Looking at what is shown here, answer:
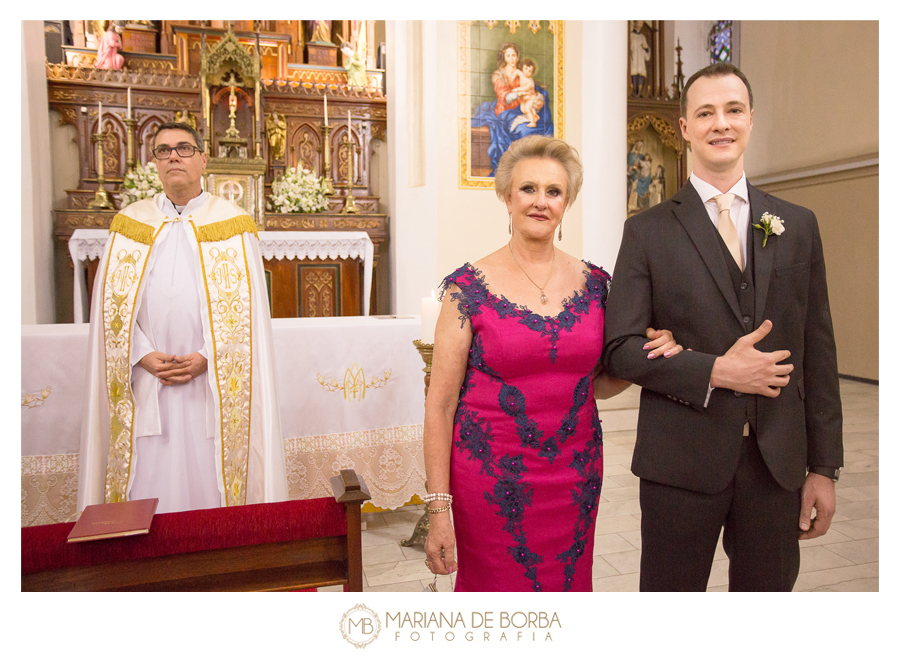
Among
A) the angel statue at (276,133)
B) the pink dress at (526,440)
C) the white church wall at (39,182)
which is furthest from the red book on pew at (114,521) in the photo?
the angel statue at (276,133)

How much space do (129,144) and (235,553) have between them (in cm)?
568

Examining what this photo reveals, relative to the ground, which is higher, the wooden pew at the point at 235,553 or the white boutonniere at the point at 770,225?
the white boutonniere at the point at 770,225

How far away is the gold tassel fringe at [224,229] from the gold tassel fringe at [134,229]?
18 centimetres

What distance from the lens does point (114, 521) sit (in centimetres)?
153

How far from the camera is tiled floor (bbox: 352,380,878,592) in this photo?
2873 millimetres

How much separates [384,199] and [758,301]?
→ 5.60 metres

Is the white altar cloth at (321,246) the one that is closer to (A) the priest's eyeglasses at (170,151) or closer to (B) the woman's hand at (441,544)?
(A) the priest's eyeglasses at (170,151)

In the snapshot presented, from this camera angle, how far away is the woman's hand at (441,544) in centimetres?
172

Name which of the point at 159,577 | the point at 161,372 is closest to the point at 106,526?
the point at 159,577

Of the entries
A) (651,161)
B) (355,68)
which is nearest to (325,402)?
(355,68)

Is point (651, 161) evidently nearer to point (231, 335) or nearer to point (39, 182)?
point (39, 182)

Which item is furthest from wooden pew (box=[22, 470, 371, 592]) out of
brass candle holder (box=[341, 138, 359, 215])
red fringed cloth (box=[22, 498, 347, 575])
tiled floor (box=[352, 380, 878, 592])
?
brass candle holder (box=[341, 138, 359, 215])

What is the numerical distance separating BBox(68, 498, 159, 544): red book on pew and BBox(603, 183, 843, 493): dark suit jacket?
126cm

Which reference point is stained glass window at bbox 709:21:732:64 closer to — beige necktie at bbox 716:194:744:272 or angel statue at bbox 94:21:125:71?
angel statue at bbox 94:21:125:71
